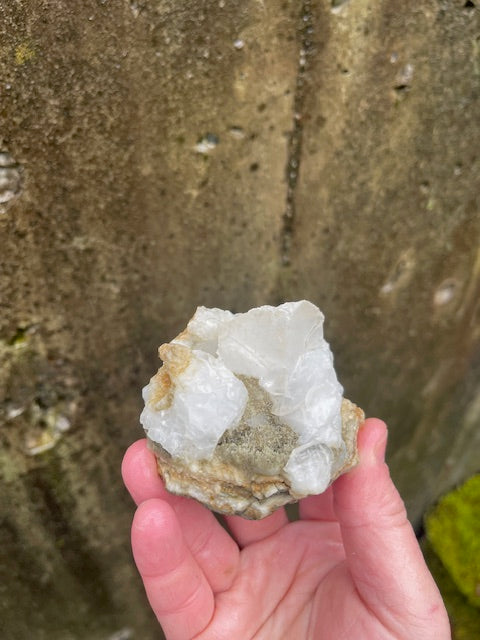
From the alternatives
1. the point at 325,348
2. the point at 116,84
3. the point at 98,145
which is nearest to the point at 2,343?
the point at 98,145

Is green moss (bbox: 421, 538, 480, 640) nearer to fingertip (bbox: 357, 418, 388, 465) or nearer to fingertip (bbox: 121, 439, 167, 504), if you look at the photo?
fingertip (bbox: 357, 418, 388, 465)

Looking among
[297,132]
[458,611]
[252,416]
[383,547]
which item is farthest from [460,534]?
[297,132]

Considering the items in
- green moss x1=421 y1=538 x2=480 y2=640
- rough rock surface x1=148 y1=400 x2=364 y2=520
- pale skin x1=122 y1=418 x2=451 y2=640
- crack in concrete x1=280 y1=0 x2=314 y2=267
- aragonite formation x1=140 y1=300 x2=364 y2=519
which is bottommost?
green moss x1=421 y1=538 x2=480 y2=640

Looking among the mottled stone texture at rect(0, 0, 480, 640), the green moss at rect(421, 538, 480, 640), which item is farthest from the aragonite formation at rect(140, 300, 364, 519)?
the green moss at rect(421, 538, 480, 640)

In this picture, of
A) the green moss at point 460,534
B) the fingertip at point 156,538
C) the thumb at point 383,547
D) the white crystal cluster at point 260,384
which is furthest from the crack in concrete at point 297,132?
the green moss at point 460,534

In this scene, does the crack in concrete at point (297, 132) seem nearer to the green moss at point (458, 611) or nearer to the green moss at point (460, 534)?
the green moss at point (460, 534)

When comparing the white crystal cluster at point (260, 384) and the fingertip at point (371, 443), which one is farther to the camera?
the fingertip at point (371, 443)

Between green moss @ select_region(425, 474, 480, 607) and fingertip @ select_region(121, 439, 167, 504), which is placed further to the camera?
green moss @ select_region(425, 474, 480, 607)

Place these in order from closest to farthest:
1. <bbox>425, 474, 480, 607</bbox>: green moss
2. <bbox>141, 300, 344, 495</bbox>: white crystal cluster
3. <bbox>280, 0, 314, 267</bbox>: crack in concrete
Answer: <bbox>141, 300, 344, 495</bbox>: white crystal cluster → <bbox>280, 0, 314, 267</bbox>: crack in concrete → <bbox>425, 474, 480, 607</bbox>: green moss
